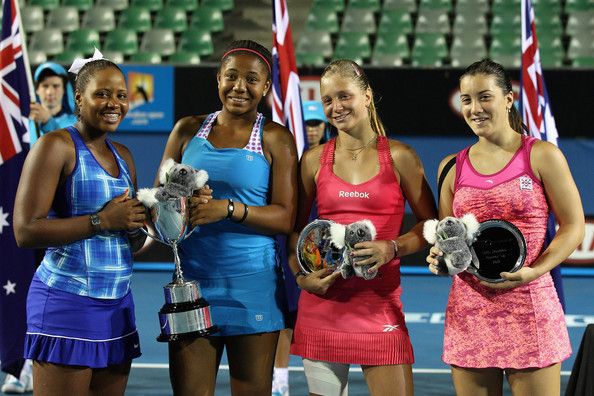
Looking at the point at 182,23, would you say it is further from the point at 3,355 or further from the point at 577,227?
the point at 577,227

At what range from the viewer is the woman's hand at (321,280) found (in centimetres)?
268

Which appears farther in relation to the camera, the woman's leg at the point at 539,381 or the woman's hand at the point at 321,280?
the woman's hand at the point at 321,280

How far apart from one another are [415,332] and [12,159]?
11.8 feet

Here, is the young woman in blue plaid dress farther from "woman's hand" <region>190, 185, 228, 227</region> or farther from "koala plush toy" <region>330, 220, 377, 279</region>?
"koala plush toy" <region>330, 220, 377, 279</region>

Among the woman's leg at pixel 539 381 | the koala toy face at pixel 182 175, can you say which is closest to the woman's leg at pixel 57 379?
the koala toy face at pixel 182 175

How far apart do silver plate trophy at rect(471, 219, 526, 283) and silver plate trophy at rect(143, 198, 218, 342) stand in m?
0.99

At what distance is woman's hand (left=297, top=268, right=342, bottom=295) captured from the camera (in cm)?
268

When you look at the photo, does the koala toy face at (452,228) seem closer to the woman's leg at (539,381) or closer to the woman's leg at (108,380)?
the woman's leg at (539,381)

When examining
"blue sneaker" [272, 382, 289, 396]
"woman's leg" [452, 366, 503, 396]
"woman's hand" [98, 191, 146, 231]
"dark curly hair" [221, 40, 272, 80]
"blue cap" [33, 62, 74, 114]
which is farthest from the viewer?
"blue cap" [33, 62, 74, 114]

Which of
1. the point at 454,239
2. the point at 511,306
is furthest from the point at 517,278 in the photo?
the point at 454,239

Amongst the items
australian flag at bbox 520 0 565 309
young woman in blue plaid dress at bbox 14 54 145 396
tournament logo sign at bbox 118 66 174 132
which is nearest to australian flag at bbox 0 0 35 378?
young woman in blue plaid dress at bbox 14 54 145 396

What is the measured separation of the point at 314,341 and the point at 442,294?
5.31m

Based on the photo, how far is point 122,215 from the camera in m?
2.54

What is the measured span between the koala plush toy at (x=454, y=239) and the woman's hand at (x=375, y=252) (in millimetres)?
193
